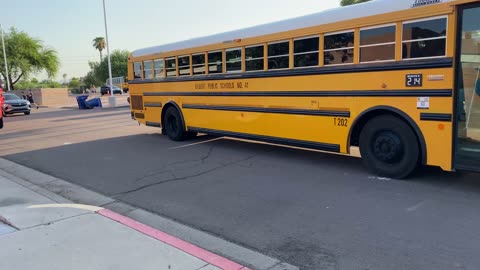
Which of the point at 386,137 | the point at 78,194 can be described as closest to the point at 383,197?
the point at 386,137

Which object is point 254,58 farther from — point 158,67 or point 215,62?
point 158,67

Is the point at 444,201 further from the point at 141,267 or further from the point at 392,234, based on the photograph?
the point at 141,267

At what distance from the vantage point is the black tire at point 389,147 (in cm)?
612

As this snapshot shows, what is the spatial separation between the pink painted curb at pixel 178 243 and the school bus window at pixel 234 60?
4.60 meters

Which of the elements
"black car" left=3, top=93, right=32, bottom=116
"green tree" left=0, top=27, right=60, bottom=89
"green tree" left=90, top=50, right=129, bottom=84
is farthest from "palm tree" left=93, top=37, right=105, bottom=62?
"black car" left=3, top=93, right=32, bottom=116

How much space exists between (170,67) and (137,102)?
7.27 ft

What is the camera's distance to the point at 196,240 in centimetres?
438

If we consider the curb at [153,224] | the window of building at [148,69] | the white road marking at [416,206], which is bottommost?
the curb at [153,224]

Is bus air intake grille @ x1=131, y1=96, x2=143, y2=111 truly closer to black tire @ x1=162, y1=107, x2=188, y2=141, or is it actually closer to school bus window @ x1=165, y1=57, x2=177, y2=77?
black tire @ x1=162, y1=107, x2=188, y2=141

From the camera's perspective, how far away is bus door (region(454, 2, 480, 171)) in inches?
209

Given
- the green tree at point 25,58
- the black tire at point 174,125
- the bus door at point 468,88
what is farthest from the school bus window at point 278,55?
the green tree at point 25,58

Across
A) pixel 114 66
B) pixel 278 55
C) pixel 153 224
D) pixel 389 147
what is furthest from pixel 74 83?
pixel 153 224

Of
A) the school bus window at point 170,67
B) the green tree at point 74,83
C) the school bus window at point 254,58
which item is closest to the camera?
the school bus window at point 254,58

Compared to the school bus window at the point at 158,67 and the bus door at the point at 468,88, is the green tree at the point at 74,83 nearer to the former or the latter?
the school bus window at the point at 158,67
